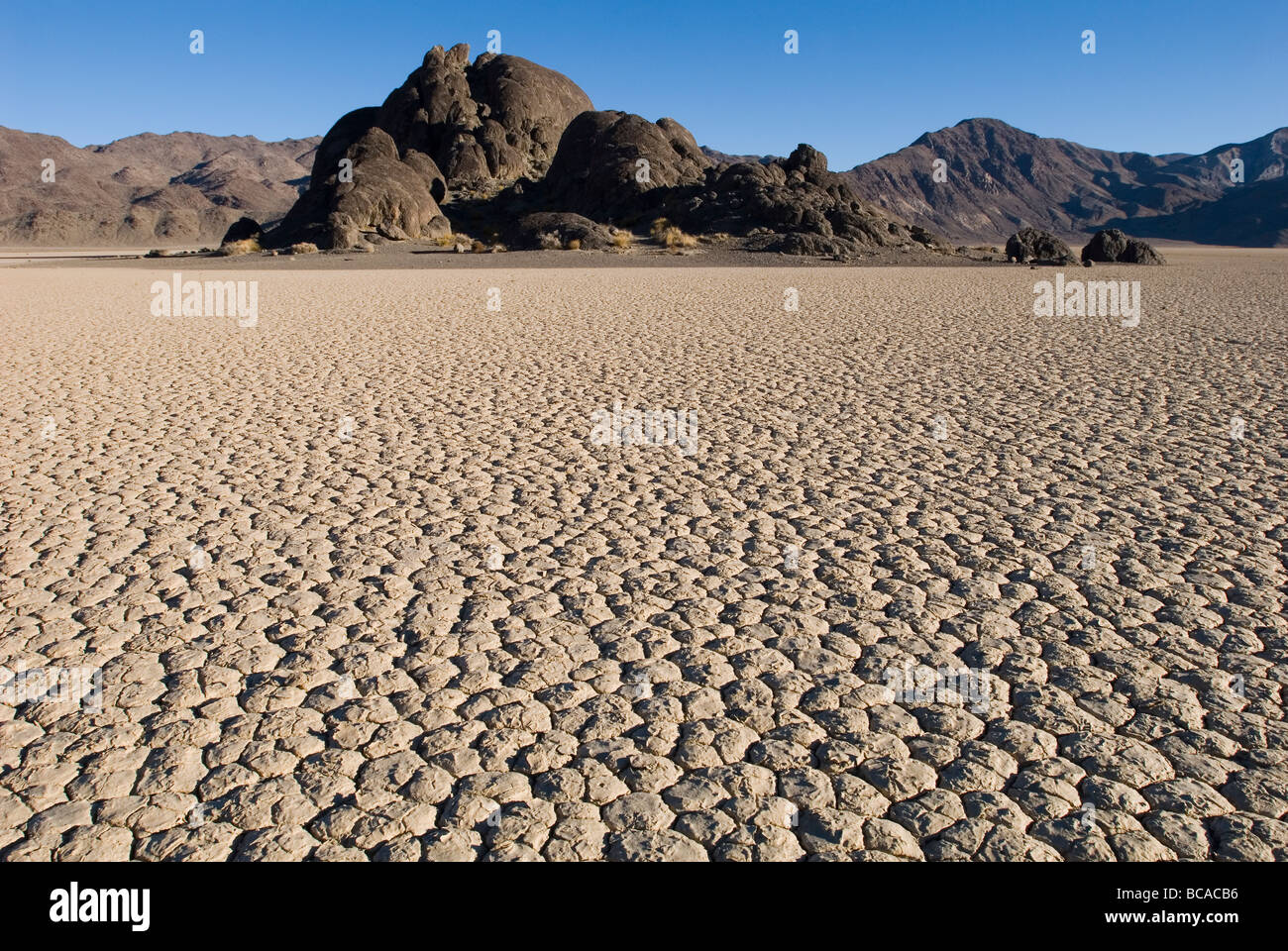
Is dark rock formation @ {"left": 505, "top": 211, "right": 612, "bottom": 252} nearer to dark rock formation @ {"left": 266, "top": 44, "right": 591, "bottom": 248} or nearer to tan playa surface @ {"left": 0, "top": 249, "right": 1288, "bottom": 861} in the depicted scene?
dark rock formation @ {"left": 266, "top": 44, "right": 591, "bottom": 248}

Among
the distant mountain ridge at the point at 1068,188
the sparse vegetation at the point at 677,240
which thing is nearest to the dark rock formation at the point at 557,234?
the sparse vegetation at the point at 677,240

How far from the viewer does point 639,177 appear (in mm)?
41844

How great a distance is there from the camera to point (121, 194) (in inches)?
A: 3812

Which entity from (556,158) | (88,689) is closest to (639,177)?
(556,158)

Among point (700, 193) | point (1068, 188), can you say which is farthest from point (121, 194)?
point (1068, 188)

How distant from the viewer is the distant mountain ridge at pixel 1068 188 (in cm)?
12031

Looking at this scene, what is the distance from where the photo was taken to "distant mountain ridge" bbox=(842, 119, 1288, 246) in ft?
395

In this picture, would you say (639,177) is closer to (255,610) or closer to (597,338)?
(597,338)

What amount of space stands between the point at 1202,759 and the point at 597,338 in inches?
383

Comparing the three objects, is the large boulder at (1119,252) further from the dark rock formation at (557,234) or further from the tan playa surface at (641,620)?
the tan playa surface at (641,620)

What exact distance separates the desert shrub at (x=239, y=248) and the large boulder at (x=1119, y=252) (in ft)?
104

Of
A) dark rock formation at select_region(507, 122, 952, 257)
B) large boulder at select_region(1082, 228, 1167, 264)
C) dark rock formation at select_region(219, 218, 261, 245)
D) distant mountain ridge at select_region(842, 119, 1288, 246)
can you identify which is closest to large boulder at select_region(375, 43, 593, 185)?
dark rock formation at select_region(507, 122, 952, 257)

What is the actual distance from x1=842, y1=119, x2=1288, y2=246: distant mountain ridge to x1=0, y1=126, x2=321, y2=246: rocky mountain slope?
74.2 m
